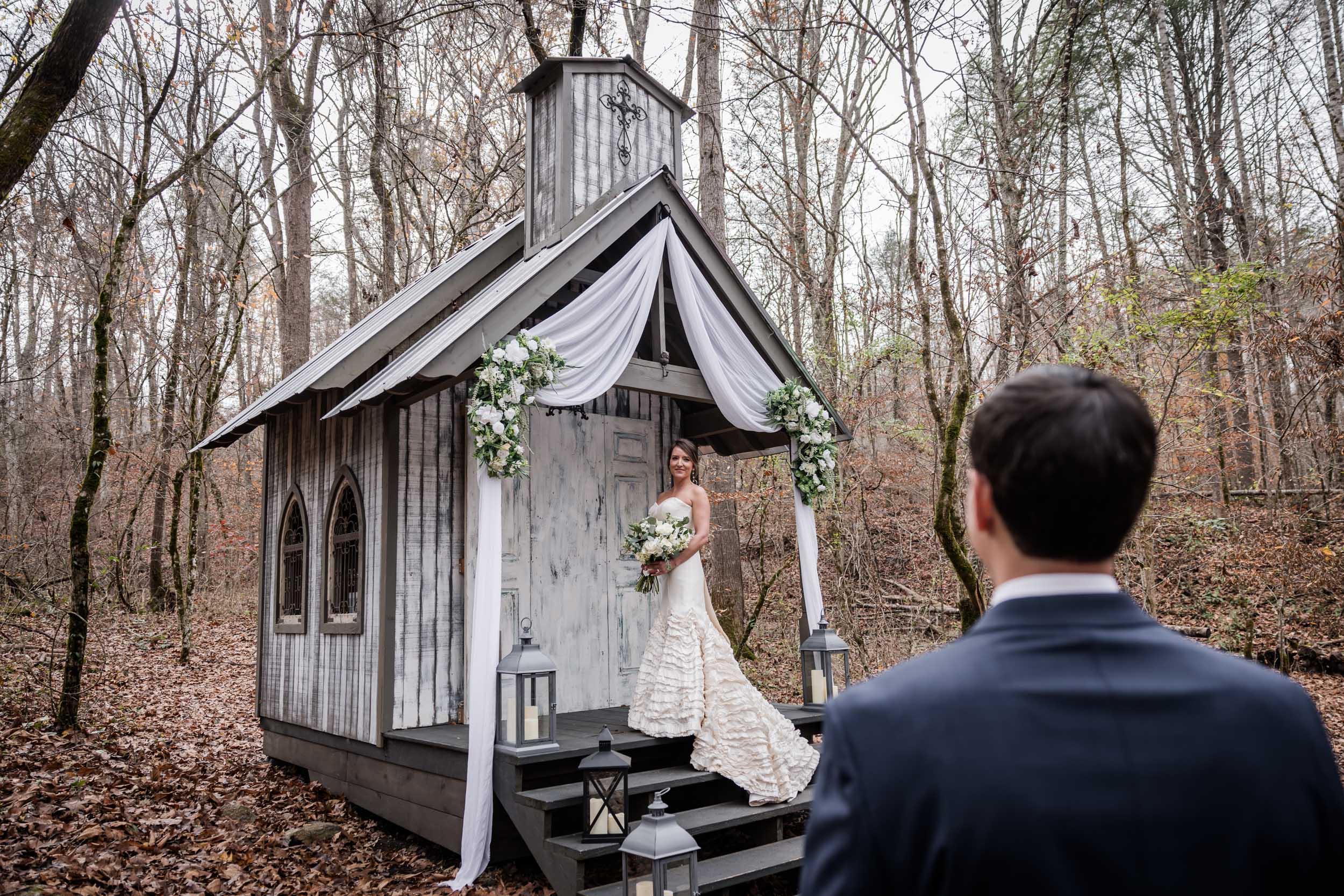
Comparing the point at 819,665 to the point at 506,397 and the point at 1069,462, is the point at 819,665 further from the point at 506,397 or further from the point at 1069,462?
the point at 1069,462

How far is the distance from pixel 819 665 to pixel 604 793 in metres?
2.73

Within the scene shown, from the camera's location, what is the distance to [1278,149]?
37.0 feet

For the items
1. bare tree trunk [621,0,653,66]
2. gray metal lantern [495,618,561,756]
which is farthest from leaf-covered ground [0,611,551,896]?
bare tree trunk [621,0,653,66]

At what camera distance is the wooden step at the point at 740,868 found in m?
4.75

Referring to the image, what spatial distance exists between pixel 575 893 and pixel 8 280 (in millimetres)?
14262

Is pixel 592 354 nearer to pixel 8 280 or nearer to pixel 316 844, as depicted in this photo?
pixel 316 844

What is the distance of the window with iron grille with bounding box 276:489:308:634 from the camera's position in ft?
27.3

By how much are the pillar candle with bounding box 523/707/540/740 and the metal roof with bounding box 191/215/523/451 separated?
2736mm

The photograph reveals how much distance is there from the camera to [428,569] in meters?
6.88

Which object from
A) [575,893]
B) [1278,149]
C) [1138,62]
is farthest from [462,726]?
[1138,62]

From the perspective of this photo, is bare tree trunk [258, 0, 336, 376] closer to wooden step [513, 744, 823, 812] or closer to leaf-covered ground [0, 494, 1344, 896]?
leaf-covered ground [0, 494, 1344, 896]

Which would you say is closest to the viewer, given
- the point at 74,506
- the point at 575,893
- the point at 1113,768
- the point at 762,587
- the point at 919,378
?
the point at 1113,768

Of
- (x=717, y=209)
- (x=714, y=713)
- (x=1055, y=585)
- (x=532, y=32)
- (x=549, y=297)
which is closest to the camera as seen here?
(x=1055, y=585)

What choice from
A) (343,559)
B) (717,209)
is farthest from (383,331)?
(717,209)
